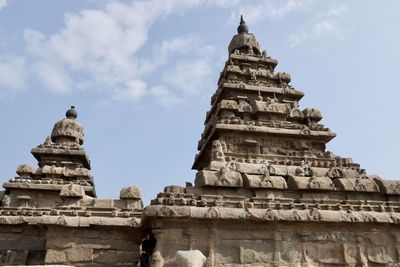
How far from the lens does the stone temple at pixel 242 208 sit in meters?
8.70

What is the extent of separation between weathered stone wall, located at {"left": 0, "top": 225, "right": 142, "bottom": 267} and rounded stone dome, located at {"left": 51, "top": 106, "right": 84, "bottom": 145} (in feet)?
33.6

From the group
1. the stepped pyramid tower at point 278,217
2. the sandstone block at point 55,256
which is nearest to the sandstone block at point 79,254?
the sandstone block at point 55,256

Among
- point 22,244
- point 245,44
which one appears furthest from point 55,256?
point 245,44

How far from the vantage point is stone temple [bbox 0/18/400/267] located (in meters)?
8.70

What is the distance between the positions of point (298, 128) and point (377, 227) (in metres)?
6.37

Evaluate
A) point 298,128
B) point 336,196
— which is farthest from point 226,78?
point 336,196

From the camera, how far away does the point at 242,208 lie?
29.5 ft

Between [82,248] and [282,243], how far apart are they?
6640 millimetres

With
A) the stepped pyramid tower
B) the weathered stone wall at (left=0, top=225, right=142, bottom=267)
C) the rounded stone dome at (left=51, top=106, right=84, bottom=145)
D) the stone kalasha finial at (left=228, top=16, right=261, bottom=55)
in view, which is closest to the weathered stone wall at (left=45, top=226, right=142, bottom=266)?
the weathered stone wall at (left=0, top=225, right=142, bottom=267)

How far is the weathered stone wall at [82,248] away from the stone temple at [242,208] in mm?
33

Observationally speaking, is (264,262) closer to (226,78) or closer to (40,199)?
(226,78)

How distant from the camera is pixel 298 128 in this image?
15.3 m

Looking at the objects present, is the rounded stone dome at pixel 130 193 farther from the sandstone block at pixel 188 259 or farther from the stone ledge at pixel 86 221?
the sandstone block at pixel 188 259

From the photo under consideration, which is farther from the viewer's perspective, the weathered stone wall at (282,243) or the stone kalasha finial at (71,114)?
the stone kalasha finial at (71,114)
